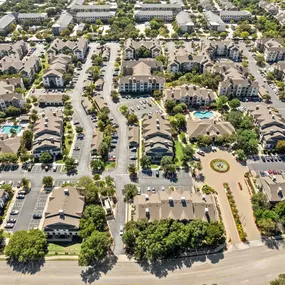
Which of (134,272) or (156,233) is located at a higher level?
(156,233)

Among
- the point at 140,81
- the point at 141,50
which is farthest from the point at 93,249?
the point at 141,50

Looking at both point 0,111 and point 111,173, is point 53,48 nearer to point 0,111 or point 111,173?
point 0,111

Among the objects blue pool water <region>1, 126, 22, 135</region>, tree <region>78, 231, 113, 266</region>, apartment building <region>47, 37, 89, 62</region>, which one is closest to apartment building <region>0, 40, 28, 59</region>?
apartment building <region>47, 37, 89, 62</region>

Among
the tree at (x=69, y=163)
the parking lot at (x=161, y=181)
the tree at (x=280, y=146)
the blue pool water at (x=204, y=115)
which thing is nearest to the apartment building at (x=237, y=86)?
the blue pool water at (x=204, y=115)

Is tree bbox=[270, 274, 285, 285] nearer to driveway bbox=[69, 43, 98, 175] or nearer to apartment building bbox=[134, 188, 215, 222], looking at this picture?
apartment building bbox=[134, 188, 215, 222]

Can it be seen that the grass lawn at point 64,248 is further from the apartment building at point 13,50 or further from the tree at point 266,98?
the apartment building at point 13,50

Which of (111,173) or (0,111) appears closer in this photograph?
(111,173)

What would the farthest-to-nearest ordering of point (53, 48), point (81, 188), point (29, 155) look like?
point (53, 48), point (29, 155), point (81, 188)

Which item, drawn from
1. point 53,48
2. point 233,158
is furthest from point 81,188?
point 53,48
